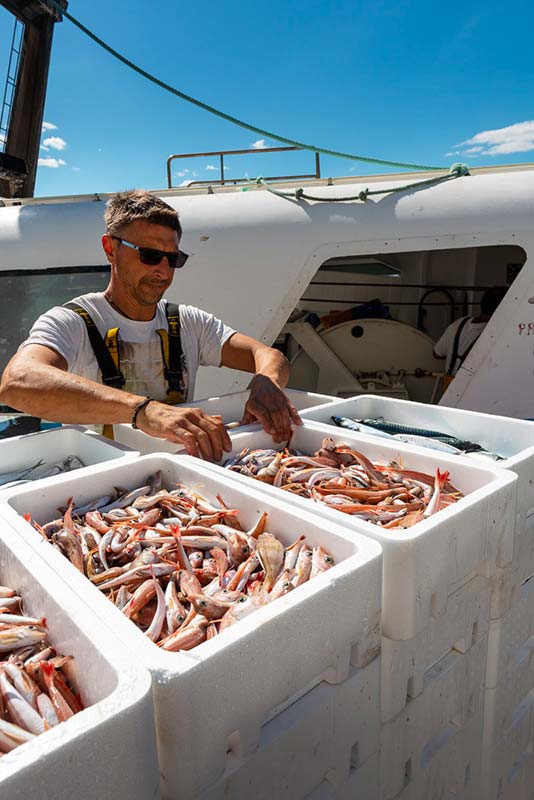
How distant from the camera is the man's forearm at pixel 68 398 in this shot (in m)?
2.10

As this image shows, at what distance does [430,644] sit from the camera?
55.1 inches

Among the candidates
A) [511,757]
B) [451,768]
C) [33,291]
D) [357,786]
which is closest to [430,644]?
[357,786]

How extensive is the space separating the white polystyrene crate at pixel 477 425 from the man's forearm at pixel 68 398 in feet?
2.76

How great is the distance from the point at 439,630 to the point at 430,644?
5cm

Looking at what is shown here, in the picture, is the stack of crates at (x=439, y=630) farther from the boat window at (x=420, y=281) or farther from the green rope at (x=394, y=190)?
the boat window at (x=420, y=281)

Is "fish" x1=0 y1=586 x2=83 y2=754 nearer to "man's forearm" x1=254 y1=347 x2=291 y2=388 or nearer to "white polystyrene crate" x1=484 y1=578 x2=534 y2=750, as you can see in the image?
"white polystyrene crate" x1=484 y1=578 x2=534 y2=750

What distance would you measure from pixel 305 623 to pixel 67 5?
313 inches

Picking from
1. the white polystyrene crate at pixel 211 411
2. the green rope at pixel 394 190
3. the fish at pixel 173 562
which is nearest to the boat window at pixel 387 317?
the green rope at pixel 394 190

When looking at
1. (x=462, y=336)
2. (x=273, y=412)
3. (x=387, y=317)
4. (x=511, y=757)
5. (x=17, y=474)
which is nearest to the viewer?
(x=511, y=757)

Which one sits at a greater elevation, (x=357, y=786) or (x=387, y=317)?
(x=387, y=317)

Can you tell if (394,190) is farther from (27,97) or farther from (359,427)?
(27,97)

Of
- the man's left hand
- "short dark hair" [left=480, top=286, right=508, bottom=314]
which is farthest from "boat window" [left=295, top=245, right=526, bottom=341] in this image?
the man's left hand

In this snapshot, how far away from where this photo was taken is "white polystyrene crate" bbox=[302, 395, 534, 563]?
173 centimetres

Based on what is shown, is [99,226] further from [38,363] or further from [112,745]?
[112,745]
